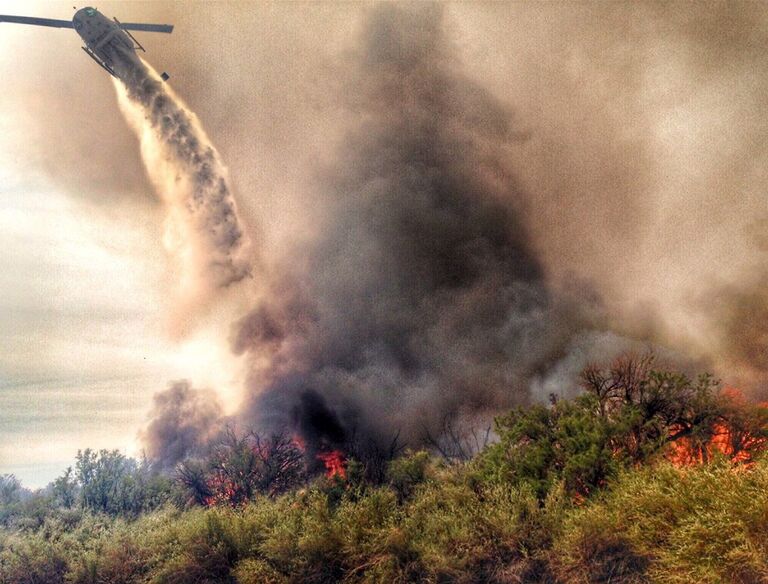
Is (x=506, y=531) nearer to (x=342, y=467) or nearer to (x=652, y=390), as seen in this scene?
(x=652, y=390)

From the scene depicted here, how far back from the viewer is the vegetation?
30422mm

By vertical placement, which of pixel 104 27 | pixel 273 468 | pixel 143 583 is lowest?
pixel 143 583

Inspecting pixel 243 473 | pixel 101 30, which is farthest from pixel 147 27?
pixel 243 473

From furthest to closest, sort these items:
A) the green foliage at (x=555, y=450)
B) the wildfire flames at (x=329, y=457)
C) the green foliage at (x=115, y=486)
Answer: the wildfire flames at (x=329, y=457) < the green foliage at (x=115, y=486) < the green foliage at (x=555, y=450)

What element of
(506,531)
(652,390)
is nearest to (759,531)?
(506,531)

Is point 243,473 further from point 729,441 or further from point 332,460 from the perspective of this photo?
point 729,441

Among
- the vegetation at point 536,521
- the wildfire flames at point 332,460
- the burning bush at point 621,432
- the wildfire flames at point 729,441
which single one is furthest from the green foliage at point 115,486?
the wildfire flames at point 729,441

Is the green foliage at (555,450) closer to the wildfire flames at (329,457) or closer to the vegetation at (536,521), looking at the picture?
the vegetation at (536,521)

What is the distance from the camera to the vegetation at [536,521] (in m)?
30.4

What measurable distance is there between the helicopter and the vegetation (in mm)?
52128

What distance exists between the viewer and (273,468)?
89312mm

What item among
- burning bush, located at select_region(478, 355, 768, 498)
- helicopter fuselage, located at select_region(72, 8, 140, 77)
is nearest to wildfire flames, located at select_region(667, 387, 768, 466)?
burning bush, located at select_region(478, 355, 768, 498)

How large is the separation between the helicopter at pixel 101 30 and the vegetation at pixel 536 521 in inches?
2052

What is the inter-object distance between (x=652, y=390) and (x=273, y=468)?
57574mm
